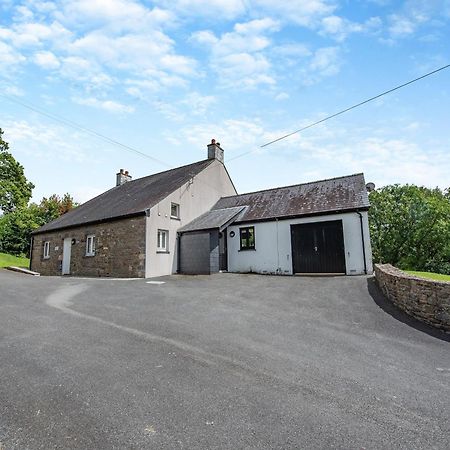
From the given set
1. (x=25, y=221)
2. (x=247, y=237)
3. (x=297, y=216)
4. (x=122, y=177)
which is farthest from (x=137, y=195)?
(x=25, y=221)

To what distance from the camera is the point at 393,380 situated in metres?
4.28

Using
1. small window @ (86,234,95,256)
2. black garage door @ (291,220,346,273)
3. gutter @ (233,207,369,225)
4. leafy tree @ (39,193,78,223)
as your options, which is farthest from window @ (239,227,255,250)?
leafy tree @ (39,193,78,223)

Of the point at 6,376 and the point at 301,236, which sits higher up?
the point at 301,236

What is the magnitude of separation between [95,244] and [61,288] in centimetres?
695

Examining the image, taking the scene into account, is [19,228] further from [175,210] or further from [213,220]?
[213,220]

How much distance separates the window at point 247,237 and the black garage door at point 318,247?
2.56 m

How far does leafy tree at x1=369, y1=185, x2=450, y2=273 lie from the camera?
30.7 m

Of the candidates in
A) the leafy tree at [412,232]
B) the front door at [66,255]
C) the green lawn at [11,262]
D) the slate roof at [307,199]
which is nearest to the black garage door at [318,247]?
the slate roof at [307,199]

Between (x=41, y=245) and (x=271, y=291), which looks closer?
(x=271, y=291)

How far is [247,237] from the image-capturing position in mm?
18047

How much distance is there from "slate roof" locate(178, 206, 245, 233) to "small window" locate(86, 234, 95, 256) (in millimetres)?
5462

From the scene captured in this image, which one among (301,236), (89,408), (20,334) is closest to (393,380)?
(89,408)

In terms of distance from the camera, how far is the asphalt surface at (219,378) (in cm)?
293

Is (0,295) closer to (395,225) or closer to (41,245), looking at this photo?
(41,245)
